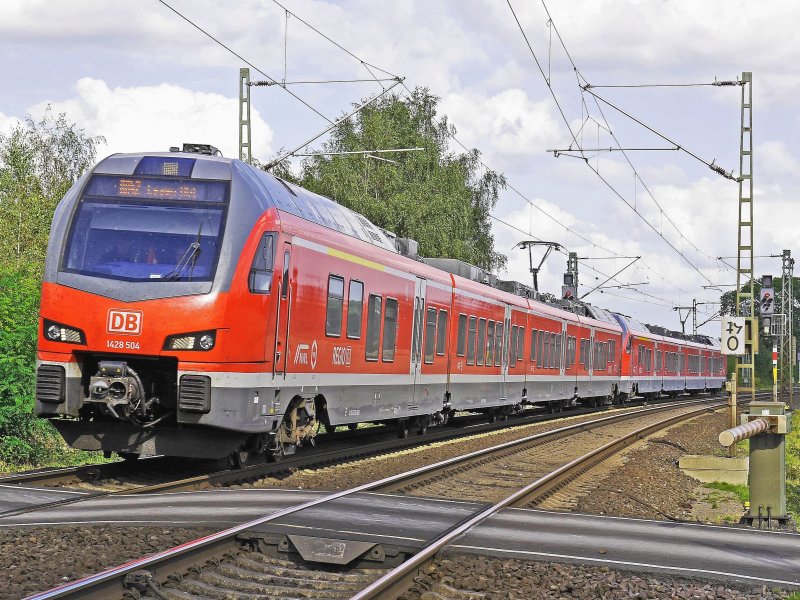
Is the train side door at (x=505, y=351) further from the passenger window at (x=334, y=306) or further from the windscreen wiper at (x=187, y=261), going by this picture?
the windscreen wiper at (x=187, y=261)

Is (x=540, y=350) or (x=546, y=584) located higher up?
(x=540, y=350)

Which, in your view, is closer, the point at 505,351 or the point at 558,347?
the point at 505,351

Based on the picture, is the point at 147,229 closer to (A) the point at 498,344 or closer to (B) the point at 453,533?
(B) the point at 453,533

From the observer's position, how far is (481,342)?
985 inches

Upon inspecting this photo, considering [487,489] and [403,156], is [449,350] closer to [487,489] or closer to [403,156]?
[487,489]

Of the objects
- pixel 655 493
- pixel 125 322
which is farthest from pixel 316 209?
pixel 655 493

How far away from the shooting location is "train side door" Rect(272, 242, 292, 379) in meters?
13.1

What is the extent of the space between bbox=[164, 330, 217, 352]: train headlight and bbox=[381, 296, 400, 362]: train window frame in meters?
6.01

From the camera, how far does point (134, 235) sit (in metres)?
12.5

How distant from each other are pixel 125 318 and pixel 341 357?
4.32 m

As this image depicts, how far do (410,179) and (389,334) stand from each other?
3320 cm

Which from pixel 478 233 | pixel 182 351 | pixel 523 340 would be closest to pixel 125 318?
pixel 182 351

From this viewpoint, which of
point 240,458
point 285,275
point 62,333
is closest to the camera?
point 62,333

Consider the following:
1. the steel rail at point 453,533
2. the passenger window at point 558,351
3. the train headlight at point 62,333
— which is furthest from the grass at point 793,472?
the train headlight at point 62,333
